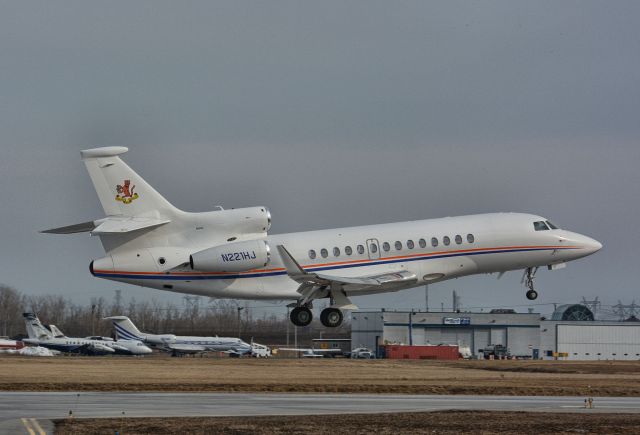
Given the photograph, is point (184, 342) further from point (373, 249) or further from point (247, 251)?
point (373, 249)

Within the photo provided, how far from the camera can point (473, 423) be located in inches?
1193

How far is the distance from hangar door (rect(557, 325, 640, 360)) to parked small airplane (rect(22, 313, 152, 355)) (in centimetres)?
4647

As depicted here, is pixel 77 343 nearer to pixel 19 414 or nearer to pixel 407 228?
pixel 407 228

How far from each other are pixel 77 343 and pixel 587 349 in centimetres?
5558

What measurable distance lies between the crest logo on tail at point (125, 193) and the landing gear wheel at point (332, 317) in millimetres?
10098

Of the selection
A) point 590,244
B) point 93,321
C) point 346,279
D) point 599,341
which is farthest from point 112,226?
point 93,321

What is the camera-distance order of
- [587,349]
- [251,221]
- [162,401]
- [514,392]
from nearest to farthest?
[162,401] → [514,392] → [251,221] → [587,349]

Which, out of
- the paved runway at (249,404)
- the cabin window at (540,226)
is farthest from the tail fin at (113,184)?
the cabin window at (540,226)

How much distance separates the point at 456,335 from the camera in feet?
403

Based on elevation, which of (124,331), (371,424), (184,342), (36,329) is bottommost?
(371,424)

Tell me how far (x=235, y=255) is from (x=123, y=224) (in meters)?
5.04

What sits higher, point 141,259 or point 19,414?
point 141,259

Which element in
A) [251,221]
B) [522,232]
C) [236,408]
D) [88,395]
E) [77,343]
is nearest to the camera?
[236,408]

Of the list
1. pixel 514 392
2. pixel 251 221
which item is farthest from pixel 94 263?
pixel 514 392
